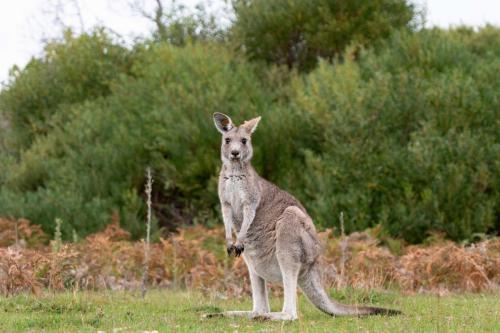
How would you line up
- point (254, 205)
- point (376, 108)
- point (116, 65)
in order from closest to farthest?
point (254, 205), point (376, 108), point (116, 65)

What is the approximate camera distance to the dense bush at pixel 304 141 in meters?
19.6

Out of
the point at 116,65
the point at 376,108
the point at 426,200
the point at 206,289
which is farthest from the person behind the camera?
the point at 116,65

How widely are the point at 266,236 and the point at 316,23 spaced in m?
18.3

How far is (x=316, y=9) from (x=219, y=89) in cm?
537

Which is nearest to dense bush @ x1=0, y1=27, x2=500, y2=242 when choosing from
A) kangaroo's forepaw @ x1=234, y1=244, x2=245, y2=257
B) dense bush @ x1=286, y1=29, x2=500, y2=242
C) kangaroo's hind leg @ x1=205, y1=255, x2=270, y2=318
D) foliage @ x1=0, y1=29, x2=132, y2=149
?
dense bush @ x1=286, y1=29, x2=500, y2=242

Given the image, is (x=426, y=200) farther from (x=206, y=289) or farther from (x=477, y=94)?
(x=206, y=289)

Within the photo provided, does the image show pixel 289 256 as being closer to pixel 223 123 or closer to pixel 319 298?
pixel 319 298

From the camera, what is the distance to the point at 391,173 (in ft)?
65.8

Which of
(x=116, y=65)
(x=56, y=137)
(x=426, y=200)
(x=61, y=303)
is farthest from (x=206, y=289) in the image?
(x=116, y=65)

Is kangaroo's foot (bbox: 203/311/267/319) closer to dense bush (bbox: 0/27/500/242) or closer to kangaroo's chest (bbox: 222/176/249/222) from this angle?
kangaroo's chest (bbox: 222/176/249/222)

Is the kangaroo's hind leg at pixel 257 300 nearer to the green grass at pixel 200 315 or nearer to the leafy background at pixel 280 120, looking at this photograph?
the green grass at pixel 200 315

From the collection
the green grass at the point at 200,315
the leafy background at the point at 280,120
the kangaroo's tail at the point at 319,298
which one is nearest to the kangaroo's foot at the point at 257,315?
the green grass at the point at 200,315

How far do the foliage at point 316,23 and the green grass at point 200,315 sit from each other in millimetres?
15507

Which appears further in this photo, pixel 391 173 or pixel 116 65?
pixel 116 65
